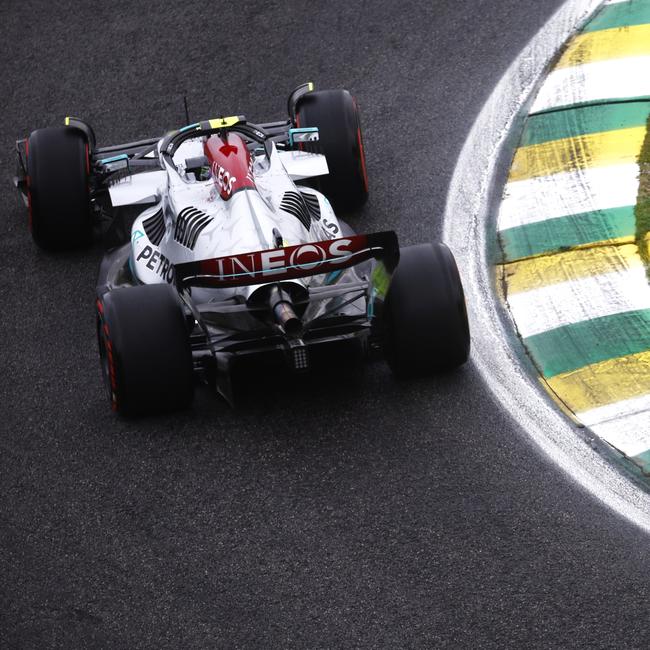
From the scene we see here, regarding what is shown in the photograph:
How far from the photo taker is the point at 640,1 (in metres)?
12.0

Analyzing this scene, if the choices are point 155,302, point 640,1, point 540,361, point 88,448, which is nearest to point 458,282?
point 540,361

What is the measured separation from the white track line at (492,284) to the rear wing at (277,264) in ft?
4.21

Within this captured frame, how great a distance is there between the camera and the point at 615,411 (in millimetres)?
7320

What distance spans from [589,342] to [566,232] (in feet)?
4.52

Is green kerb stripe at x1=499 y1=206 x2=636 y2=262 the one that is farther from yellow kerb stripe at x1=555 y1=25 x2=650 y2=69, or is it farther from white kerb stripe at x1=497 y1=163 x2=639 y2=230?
yellow kerb stripe at x1=555 y1=25 x2=650 y2=69

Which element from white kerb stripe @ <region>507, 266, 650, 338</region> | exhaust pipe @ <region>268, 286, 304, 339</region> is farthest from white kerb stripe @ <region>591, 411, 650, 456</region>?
exhaust pipe @ <region>268, 286, 304, 339</region>

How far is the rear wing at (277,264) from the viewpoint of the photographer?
6906 millimetres

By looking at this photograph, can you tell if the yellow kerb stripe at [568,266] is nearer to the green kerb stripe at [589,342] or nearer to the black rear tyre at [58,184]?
the green kerb stripe at [589,342]

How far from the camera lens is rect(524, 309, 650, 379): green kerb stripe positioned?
25.5ft

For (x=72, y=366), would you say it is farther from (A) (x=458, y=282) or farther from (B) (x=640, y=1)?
(B) (x=640, y=1)

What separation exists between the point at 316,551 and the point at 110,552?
1028mm

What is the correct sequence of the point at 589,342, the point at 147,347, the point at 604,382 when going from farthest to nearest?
the point at 589,342 → the point at 604,382 → the point at 147,347

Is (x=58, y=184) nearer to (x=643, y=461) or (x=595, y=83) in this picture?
(x=595, y=83)

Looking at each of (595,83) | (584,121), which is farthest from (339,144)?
(595,83)
